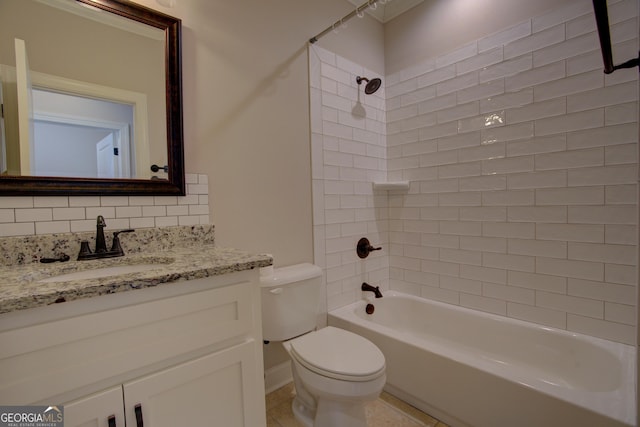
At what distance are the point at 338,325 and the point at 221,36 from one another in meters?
1.84

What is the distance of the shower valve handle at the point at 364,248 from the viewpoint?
7.32 feet

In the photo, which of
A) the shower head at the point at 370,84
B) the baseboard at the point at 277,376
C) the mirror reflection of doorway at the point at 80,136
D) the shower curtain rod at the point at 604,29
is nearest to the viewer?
the shower curtain rod at the point at 604,29

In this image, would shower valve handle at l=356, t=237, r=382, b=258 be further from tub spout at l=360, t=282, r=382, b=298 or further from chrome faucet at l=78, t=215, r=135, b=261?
chrome faucet at l=78, t=215, r=135, b=261

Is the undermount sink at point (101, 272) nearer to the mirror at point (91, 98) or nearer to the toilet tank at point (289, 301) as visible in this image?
the mirror at point (91, 98)

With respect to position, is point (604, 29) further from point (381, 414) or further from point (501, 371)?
point (381, 414)

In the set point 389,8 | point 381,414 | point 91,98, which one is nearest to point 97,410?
point 91,98

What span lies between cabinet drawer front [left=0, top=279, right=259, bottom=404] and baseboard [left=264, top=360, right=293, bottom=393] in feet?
3.12

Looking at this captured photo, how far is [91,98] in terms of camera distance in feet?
3.97

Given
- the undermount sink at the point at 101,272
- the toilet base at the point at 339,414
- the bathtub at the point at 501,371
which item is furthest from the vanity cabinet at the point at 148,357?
the bathtub at the point at 501,371

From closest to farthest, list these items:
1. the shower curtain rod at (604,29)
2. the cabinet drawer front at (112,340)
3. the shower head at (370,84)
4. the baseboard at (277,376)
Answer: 1. the cabinet drawer front at (112,340)
2. the shower curtain rod at (604,29)
3. the baseboard at (277,376)
4. the shower head at (370,84)

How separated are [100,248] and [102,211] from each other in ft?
0.53

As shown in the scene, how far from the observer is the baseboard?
1771 mm

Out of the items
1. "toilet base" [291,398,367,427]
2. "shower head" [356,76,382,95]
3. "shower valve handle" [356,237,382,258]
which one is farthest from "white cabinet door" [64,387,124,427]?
"shower head" [356,76,382,95]

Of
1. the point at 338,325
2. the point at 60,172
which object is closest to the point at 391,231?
the point at 338,325
